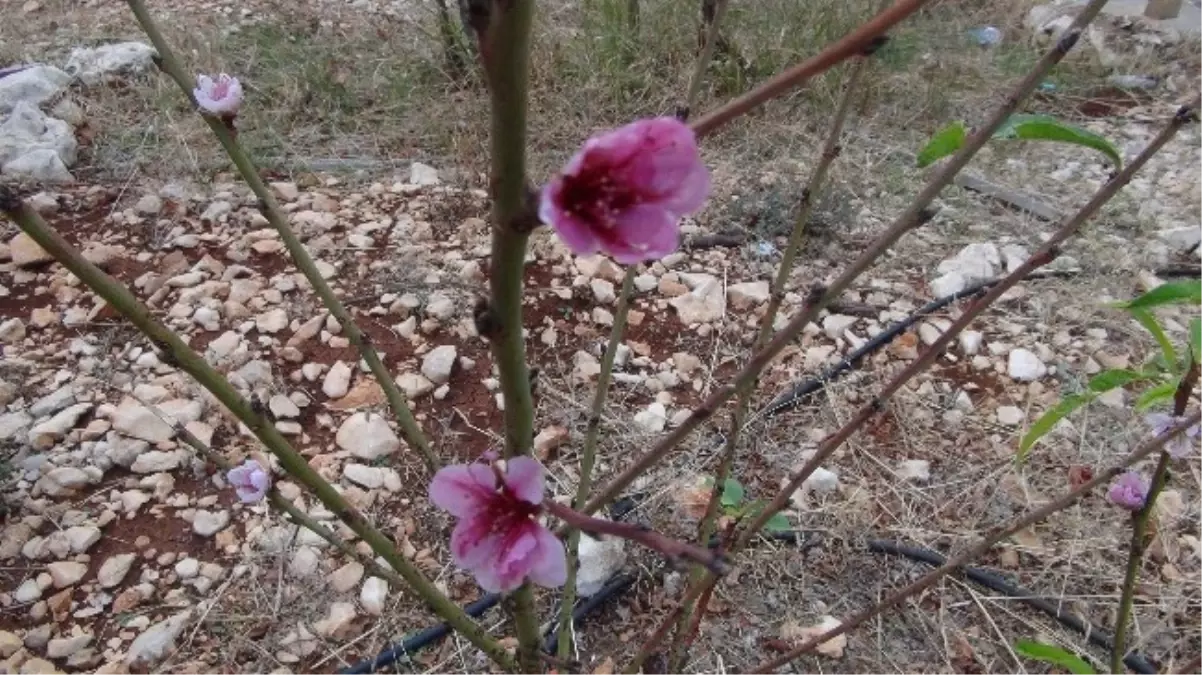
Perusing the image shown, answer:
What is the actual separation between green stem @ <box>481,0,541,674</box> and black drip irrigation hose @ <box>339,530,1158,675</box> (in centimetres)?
102

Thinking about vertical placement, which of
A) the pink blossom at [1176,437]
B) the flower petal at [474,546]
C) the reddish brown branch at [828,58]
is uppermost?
the reddish brown branch at [828,58]

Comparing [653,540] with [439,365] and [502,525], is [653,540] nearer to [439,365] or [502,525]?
[502,525]

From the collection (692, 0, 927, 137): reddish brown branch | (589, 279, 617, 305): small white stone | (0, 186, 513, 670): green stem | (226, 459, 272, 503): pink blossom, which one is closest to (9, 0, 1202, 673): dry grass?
(589, 279, 617, 305): small white stone

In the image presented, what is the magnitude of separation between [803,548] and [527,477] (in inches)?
51.1

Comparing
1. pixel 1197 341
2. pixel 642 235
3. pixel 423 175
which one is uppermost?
pixel 642 235

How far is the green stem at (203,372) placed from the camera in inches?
26.1

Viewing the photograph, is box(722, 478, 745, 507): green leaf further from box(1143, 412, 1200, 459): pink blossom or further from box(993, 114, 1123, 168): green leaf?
box(993, 114, 1123, 168): green leaf

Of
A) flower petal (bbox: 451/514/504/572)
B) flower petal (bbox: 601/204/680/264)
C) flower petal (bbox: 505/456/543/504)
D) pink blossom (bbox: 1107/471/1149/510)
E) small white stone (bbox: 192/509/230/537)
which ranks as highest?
flower petal (bbox: 601/204/680/264)

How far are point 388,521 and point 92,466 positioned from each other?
2.15ft

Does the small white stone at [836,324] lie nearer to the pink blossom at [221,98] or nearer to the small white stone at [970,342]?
the small white stone at [970,342]

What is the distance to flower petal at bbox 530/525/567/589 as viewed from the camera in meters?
0.75

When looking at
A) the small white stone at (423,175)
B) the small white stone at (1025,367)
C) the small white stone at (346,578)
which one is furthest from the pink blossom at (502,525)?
the small white stone at (423,175)

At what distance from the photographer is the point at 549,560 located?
0.75 m

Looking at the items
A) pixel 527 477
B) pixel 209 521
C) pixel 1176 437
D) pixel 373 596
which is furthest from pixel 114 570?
pixel 1176 437
